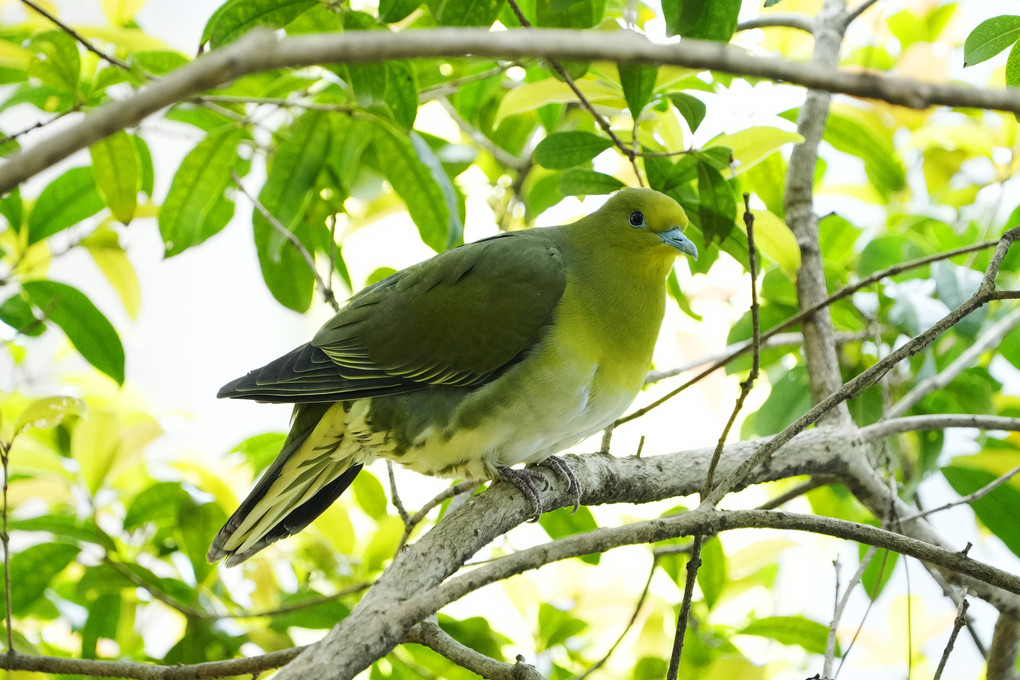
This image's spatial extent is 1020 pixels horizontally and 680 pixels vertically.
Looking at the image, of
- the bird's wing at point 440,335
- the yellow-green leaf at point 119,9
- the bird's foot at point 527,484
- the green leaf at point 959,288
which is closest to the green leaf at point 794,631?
the bird's foot at point 527,484

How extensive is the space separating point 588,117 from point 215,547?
57.4 inches

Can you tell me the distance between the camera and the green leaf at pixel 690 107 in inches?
67.9

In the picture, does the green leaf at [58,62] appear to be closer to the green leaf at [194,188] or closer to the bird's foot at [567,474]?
the green leaf at [194,188]

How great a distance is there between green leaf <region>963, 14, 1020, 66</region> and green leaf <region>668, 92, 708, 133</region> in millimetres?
485

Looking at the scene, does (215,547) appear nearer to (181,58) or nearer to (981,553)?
(181,58)

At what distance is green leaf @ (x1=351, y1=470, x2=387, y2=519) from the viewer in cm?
238

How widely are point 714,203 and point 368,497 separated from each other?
4.17 feet

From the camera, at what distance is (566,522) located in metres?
2.09

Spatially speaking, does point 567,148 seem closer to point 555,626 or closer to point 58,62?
point 58,62

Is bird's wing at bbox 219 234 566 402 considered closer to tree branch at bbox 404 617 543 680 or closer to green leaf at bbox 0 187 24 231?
tree branch at bbox 404 617 543 680

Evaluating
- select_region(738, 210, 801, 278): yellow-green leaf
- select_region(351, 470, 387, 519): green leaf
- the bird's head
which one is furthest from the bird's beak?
select_region(351, 470, 387, 519): green leaf

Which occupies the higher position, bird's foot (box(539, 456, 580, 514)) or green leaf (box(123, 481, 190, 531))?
bird's foot (box(539, 456, 580, 514))

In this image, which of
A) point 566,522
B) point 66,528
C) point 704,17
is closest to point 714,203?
point 704,17

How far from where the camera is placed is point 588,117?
2305mm
